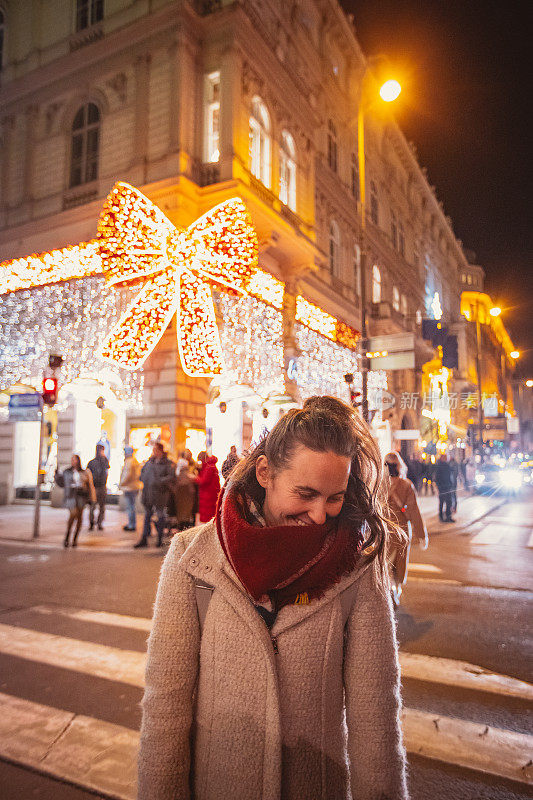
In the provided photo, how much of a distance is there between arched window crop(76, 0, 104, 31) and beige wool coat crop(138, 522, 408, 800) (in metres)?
20.9

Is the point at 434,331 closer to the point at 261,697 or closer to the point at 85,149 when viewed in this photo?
the point at 85,149

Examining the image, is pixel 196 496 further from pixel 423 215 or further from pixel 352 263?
pixel 423 215

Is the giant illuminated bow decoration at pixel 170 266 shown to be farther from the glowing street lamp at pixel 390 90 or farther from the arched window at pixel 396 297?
the arched window at pixel 396 297

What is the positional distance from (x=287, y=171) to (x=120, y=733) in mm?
18913

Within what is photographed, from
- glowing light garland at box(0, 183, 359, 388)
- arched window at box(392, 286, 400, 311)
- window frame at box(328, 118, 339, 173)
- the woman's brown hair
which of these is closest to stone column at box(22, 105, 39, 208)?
glowing light garland at box(0, 183, 359, 388)

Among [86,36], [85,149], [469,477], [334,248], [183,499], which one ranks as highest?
[86,36]

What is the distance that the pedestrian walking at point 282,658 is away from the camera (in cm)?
138

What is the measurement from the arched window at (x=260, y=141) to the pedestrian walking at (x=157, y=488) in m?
10.7

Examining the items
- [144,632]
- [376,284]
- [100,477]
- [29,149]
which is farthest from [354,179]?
[144,632]

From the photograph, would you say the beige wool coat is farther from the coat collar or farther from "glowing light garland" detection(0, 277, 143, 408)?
"glowing light garland" detection(0, 277, 143, 408)

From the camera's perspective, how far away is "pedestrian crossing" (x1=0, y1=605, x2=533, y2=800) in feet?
8.97

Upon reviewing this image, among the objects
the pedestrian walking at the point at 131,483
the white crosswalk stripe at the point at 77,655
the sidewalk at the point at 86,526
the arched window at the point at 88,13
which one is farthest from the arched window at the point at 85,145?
the white crosswalk stripe at the point at 77,655

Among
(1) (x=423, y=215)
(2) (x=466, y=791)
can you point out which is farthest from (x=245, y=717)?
(1) (x=423, y=215)

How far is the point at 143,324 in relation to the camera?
518 inches
